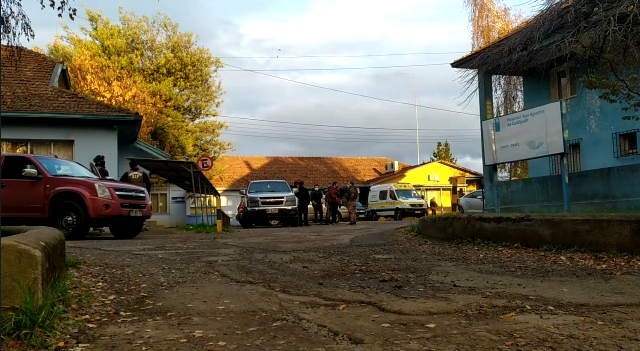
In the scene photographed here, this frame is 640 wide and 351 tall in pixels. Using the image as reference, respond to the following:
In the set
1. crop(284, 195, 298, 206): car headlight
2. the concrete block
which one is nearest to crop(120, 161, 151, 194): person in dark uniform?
crop(284, 195, 298, 206): car headlight

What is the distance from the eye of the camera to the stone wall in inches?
298

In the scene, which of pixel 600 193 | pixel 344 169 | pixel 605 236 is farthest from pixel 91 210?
pixel 344 169

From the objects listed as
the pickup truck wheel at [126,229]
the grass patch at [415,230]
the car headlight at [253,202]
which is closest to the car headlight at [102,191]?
the pickup truck wheel at [126,229]

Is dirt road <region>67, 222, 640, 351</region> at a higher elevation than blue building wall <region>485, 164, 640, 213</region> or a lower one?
lower

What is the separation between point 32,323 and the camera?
3.62 meters

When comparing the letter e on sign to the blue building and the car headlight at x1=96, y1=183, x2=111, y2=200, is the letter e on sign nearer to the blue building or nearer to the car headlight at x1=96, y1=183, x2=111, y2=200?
the car headlight at x1=96, y1=183, x2=111, y2=200

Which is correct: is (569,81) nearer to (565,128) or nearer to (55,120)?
(565,128)

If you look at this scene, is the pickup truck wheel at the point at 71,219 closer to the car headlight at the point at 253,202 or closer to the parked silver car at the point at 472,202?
the car headlight at the point at 253,202

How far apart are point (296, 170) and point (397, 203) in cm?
1565

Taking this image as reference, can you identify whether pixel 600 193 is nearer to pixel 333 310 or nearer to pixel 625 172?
pixel 625 172

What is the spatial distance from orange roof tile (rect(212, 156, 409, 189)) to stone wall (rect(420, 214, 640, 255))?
31.8 metres

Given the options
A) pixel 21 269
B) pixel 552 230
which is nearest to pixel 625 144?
pixel 552 230

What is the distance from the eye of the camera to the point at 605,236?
25.4 feet

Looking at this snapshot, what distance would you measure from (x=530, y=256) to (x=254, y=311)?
502 cm
